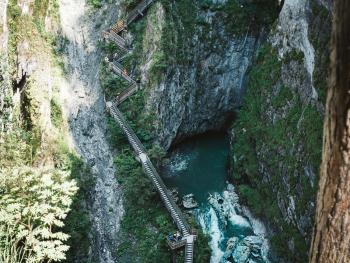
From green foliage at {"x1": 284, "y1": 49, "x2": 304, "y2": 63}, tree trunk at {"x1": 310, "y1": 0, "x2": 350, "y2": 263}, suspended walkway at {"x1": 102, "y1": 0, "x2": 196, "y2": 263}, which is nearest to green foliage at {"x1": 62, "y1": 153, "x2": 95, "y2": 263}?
suspended walkway at {"x1": 102, "y1": 0, "x2": 196, "y2": 263}

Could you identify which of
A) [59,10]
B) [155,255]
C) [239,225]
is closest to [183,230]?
[155,255]

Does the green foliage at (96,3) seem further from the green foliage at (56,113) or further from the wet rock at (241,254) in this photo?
the wet rock at (241,254)

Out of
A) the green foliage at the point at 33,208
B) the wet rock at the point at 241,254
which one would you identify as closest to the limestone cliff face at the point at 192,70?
the wet rock at the point at 241,254

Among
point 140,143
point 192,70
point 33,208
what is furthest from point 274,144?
point 33,208

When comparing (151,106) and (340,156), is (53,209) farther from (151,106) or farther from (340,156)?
(151,106)

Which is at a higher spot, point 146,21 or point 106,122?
point 146,21

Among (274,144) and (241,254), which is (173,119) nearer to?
(274,144)

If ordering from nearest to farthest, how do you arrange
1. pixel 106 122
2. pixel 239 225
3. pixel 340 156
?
pixel 340 156 → pixel 239 225 → pixel 106 122

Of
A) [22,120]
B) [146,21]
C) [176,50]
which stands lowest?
[22,120]
